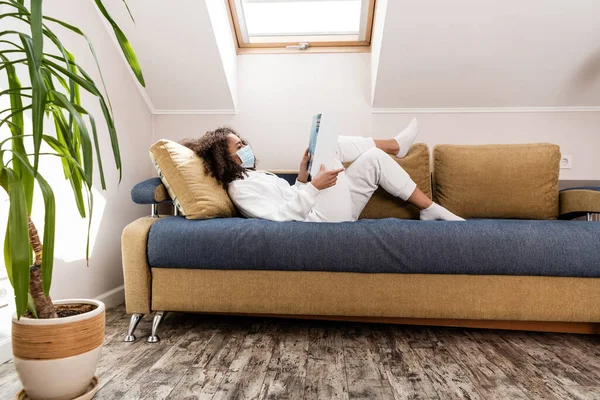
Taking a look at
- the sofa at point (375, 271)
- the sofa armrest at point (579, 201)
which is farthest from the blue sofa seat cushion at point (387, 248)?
the sofa armrest at point (579, 201)

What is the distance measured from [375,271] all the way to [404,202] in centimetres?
70

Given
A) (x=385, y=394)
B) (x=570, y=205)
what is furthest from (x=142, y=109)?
(x=570, y=205)

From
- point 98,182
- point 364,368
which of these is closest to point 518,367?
point 364,368

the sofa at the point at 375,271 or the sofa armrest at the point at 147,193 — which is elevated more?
the sofa armrest at the point at 147,193

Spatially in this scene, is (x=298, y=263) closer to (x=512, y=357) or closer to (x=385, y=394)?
(x=385, y=394)

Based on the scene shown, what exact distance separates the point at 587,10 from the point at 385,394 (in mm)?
2275

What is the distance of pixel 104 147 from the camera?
2285mm

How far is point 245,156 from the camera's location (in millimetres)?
2129

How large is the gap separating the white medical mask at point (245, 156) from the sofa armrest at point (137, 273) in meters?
0.57

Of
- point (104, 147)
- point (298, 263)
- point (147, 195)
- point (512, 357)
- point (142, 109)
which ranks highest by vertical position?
point (142, 109)

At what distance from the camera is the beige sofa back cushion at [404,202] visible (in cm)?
232

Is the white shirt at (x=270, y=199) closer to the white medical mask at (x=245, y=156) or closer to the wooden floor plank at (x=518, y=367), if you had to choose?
the white medical mask at (x=245, y=156)

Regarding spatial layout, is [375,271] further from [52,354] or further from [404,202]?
[52,354]

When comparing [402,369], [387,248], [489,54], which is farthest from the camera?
[489,54]
